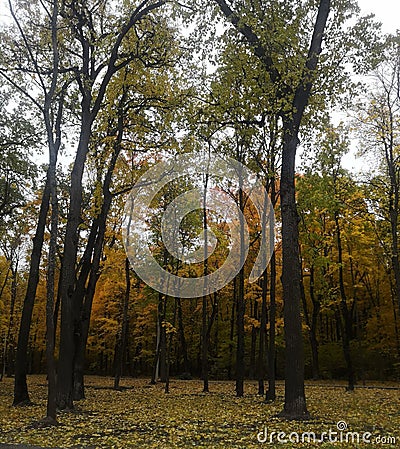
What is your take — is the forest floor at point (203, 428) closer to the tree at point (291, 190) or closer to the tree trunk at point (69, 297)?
the tree trunk at point (69, 297)

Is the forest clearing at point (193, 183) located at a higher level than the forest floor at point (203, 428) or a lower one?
higher

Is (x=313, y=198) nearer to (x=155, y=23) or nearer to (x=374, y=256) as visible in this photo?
(x=155, y=23)

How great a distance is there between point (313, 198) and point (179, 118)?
297 inches

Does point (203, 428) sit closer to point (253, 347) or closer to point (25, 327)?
point (25, 327)

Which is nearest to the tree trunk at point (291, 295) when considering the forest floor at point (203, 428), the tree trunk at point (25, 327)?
the forest floor at point (203, 428)

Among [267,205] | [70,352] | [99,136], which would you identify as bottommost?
[70,352]

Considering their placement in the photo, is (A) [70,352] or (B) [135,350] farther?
(B) [135,350]

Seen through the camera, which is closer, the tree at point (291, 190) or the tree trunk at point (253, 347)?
the tree at point (291, 190)

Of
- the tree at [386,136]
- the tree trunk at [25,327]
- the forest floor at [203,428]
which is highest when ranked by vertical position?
the tree at [386,136]

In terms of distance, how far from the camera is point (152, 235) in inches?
966

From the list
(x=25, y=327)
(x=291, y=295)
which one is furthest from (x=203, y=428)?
(x=25, y=327)

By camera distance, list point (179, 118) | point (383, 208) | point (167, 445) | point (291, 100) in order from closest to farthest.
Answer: point (167, 445) → point (291, 100) → point (179, 118) → point (383, 208)

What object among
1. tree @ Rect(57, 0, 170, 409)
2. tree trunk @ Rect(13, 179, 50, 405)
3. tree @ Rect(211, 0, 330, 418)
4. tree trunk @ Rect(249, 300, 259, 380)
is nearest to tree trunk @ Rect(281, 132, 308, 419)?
tree @ Rect(211, 0, 330, 418)

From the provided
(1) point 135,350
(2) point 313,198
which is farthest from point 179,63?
(1) point 135,350
